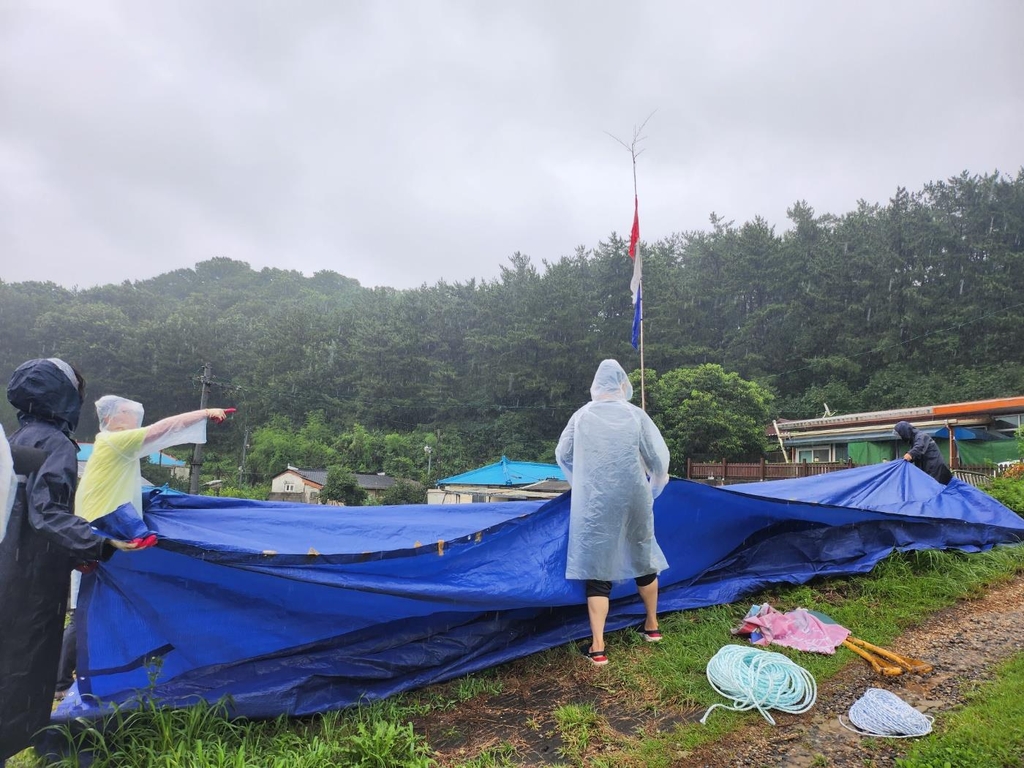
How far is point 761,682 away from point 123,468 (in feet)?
7.92

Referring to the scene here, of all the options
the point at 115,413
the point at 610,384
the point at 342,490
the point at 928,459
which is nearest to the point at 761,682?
the point at 610,384

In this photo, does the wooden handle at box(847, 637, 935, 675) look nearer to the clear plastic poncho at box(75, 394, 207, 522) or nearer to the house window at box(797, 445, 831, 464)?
the clear plastic poncho at box(75, 394, 207, 522)

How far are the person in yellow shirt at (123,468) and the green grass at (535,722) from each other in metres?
0.65

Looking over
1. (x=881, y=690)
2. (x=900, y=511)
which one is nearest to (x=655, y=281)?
(x=900, y=511)

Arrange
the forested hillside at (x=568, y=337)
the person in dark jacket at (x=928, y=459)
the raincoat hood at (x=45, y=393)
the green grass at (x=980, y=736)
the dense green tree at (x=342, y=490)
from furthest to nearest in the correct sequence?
1. the forested hillside at (x=568, y=337)
2. the dense green tree at (x=342, y=490)
3. the person in dark jacket at (x=928, y=459)
4. the raincoat hood at (x=45, y=393)
5. the green grass at (x=980, y=736)

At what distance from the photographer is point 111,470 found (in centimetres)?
200

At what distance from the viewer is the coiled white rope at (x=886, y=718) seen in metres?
1.80

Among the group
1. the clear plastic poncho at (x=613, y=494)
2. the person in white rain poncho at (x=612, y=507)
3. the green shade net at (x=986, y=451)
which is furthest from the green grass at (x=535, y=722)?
the green shade net at (x=986, y=451)

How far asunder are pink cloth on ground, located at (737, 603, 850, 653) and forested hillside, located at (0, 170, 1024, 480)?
70.8 feet

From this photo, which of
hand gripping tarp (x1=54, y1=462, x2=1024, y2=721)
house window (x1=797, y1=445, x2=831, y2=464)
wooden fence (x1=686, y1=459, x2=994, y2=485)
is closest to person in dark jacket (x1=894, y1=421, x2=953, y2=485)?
hand gripping tarp (x1=54, y1=462, x2=1024, y2=721)

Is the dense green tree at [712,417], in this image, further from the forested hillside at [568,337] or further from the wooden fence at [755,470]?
the forested hillside at [568,337]

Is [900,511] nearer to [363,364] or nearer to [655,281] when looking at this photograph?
[655,281]

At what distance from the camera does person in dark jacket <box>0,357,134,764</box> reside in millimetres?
1635

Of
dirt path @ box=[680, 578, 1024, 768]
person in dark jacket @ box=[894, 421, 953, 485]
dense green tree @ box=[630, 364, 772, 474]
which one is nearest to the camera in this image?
dirt path @ box=[680, 578, 1024, 768]
